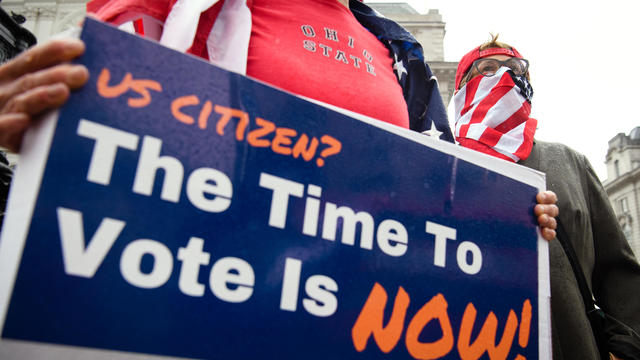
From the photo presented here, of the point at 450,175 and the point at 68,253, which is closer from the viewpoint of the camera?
the point at 68,253

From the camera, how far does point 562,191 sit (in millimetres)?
1584

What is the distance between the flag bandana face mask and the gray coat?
0.28 ft

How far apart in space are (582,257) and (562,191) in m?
0.25

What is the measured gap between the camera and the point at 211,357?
0.65 meters

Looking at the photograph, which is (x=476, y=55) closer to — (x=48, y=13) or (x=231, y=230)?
(x=231, y=230)

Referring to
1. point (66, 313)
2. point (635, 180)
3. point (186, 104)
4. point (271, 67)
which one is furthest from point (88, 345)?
point (635, 180)

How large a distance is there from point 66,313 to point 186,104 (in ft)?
1.19

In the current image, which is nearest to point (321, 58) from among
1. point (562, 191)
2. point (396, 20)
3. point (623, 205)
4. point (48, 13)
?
point (562, 191)

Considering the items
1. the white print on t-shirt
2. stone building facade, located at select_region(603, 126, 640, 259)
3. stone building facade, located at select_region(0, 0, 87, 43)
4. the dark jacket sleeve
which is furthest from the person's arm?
stone building facade, located at select_region(603, 126, 640, 259)

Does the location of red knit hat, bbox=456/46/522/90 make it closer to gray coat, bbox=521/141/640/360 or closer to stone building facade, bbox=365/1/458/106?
gray coat, bbox=521/141/640/360

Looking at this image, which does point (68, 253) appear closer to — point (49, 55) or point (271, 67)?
point (49, 55)

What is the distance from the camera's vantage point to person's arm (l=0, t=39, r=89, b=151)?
23.4 inches

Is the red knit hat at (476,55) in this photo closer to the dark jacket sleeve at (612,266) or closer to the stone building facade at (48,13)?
the dark jacket sleeve at (612,266)

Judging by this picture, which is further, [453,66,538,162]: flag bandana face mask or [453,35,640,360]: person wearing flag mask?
[453,66,538,162]: flag bandana face mask
